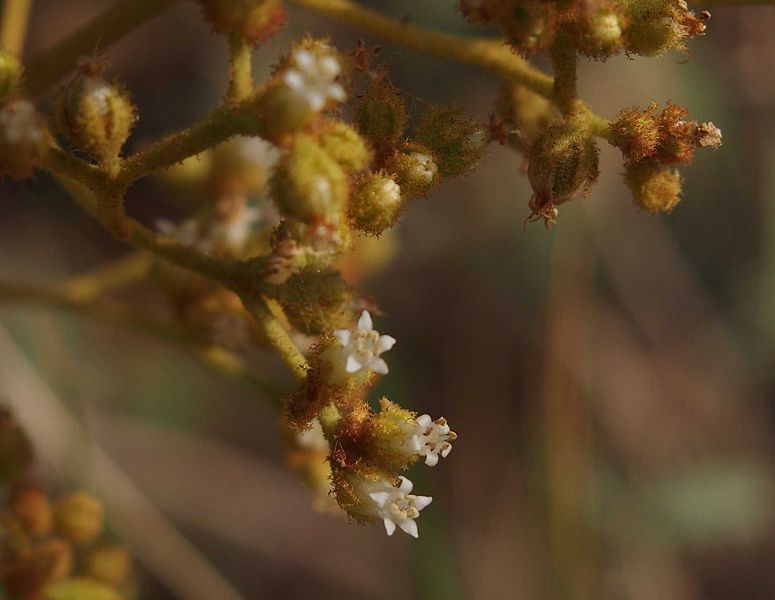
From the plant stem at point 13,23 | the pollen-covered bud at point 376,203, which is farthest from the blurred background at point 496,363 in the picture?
the pollen-covered bud at point 376,203

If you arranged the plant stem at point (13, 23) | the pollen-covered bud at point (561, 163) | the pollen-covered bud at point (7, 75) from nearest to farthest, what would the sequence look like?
the pollen-covered bud at point (7, 75), the pollen-covered bud at point (561, 163), the plant stem at point (13, 23)

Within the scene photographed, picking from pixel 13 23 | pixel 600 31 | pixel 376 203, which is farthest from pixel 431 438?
pixel 13 23

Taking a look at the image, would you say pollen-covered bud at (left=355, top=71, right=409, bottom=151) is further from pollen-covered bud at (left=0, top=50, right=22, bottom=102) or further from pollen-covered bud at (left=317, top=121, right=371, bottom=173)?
pollen-covered bud at (left=0, top=50, right=22, bottom=102)

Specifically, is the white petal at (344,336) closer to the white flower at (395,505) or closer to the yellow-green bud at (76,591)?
the white flower at (395,505)

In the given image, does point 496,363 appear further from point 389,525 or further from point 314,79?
point 314,79

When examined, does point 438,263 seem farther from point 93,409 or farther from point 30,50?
point 30,50

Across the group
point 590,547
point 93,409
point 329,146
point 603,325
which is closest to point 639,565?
point 590,547
